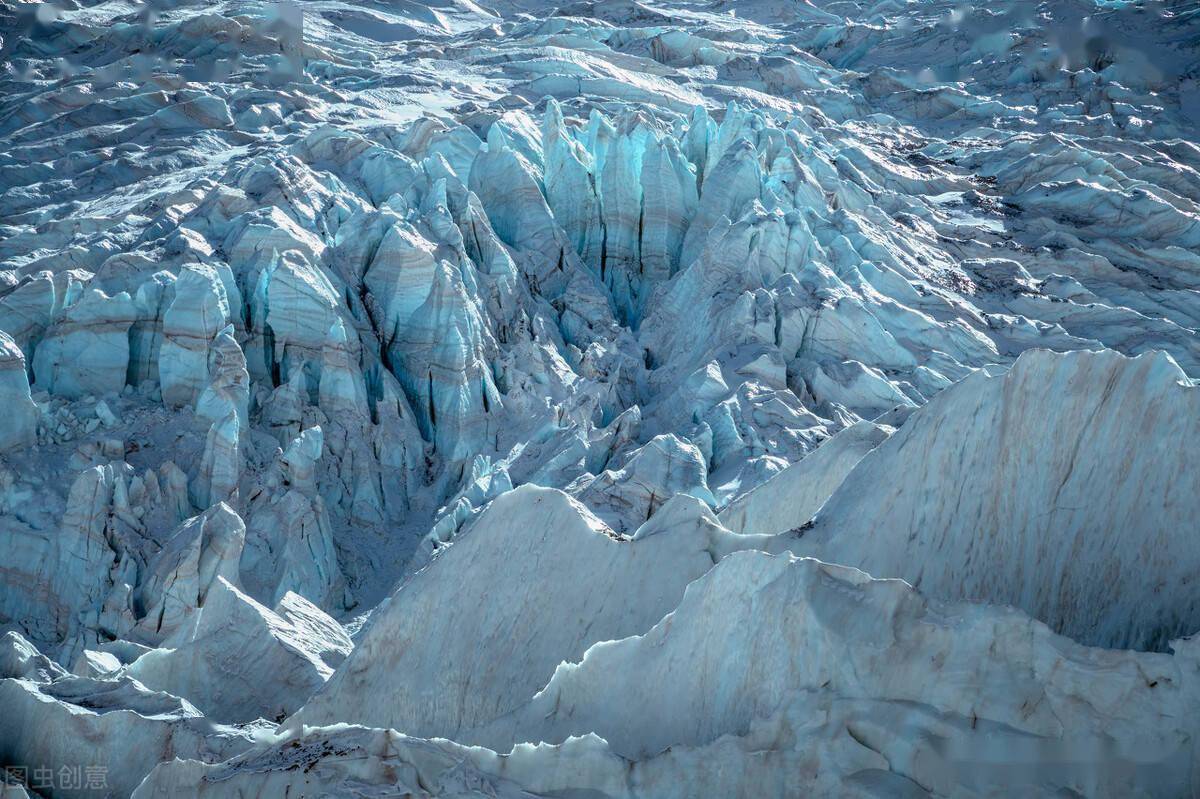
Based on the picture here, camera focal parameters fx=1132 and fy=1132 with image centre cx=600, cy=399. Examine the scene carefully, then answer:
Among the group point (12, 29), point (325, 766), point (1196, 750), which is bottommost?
point (12, 29)

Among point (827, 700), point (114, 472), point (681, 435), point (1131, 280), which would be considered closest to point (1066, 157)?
point (1131, 280)

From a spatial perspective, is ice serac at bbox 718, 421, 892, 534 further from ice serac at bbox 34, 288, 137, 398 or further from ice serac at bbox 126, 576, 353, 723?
ice serac at bbox 34, 288, 137, 398

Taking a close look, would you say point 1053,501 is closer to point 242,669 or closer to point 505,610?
point 505,610

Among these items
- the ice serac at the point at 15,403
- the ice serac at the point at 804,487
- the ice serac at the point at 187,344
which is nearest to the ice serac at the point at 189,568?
the ice serac at the point at 15,403

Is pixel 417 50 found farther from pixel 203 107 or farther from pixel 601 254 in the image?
pixel 601 254

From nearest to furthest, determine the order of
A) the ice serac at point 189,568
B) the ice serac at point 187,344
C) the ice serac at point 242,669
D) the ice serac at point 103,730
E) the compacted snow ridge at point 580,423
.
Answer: the compacted snow ridge at point 580,423
the ice serac at point 103,730
the ice serac at point 242,669
the ice serac at point 189,568
the ice serac at point 187,344

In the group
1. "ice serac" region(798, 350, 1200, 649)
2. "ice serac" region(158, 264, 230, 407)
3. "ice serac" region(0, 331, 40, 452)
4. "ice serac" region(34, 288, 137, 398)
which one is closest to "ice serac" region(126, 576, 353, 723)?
"ice serac" region(798, 350, 1200, 649)

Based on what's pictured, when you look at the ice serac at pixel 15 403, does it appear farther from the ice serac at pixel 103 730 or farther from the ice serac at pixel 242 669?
the ice serac at pixel 103 730
